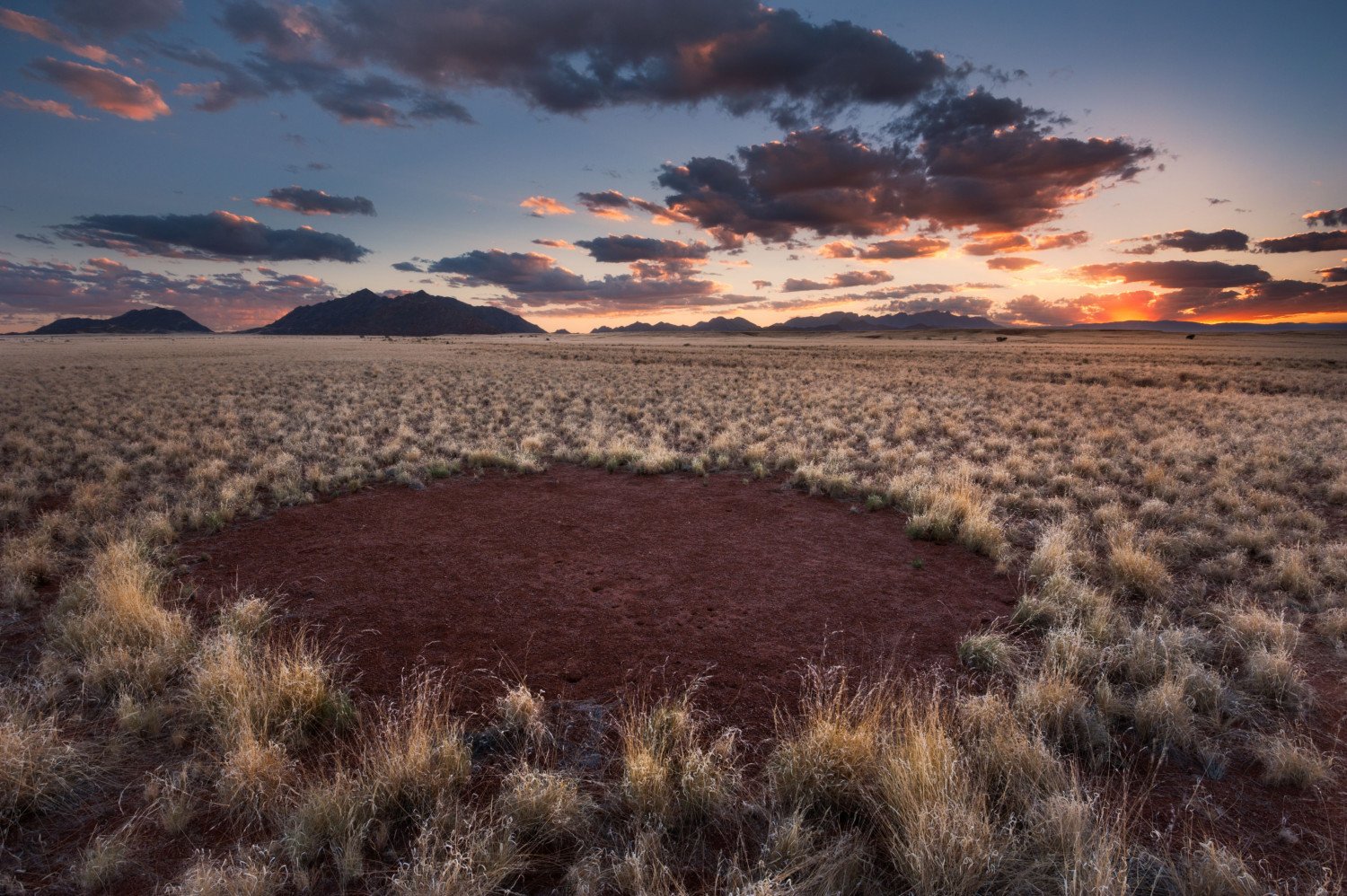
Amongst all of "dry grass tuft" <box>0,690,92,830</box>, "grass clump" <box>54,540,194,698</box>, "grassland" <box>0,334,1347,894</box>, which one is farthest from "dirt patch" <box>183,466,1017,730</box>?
"dry grass tuft" <box>0,690,92,830</box>

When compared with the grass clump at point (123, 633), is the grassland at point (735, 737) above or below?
below

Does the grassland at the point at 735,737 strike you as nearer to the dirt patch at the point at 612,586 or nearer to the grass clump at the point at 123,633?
the grass clump at the point at 123,633

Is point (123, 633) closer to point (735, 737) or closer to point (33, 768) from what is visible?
point (33, 768)

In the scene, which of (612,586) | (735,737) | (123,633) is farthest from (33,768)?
(612,586)

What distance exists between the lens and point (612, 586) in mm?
7109

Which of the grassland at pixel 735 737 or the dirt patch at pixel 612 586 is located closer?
the grassland at pixel 735 737

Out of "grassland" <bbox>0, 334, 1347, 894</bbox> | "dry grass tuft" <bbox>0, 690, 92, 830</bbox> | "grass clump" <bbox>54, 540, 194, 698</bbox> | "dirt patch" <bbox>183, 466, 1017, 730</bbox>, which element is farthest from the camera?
"dirt patch" <bbox>183, 466, 1017, 730</bbox>

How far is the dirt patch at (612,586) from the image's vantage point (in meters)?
5.45

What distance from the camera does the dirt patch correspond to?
5445mm

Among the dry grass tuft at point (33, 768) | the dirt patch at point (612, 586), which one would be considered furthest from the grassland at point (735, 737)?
the dirt patch at point (612, 586)

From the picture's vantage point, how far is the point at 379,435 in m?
17.4

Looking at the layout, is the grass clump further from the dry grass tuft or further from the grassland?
the dry grass tuft

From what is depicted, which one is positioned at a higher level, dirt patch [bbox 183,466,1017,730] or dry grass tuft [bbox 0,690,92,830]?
dry grass tuft [bbox 0,690,92,830]

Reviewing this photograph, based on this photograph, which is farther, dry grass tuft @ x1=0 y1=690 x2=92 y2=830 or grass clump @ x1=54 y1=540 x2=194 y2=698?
grass clump @ x1=54 y1=540 x2=194 y2=698
